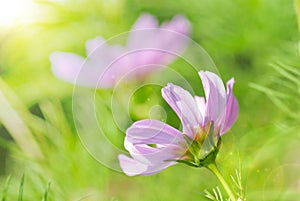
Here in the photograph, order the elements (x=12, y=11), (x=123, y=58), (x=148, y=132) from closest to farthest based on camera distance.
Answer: (x=148, y=132) → (x=123, y=58) → (x=12, y=11)

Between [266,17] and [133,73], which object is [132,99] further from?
[266,17]

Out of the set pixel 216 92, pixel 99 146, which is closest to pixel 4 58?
pixel 99 146

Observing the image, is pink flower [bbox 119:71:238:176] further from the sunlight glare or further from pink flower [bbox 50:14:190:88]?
the sunlight glare

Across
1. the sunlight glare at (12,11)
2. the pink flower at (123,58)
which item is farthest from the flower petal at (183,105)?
the sunlight glare at (12,11)

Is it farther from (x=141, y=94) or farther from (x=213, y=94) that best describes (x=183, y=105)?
(x=141, y=94)

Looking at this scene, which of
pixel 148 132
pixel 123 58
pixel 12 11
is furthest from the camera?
pixel 12 11

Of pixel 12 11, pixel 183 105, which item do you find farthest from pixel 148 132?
pixel 12 11
